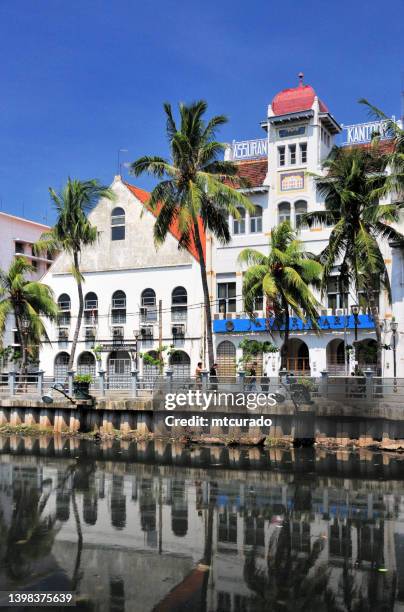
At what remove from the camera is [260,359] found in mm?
41438

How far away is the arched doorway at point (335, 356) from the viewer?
130ft

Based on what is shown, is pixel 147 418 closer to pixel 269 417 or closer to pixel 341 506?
pixel 269 417

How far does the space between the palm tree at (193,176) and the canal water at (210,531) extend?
9.74 m

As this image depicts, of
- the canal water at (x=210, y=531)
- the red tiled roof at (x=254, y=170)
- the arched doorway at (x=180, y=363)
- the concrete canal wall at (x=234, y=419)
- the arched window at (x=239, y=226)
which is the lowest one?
the canal water at (x=210, y=531)

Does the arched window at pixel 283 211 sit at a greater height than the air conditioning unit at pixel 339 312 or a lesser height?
greater

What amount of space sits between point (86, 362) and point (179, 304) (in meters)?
8.11

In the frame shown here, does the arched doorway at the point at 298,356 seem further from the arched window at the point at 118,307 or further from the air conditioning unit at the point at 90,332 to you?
the air conditioning unit at the point at 90,332

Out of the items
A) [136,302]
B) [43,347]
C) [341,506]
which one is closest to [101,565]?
[341,506]

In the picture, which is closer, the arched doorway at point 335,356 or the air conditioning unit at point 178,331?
the arched doorway at point 335,356

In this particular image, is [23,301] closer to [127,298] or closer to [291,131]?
[127,298]

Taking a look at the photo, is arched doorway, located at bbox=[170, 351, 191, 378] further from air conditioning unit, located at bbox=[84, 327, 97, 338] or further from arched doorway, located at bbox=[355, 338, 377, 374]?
arched doorway, located at bbox=[355, 338, 377, 374]

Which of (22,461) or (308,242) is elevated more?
(308,242)

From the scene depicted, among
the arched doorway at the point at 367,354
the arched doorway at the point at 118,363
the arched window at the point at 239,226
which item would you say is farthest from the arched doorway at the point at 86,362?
the arched doorway at the point at 367,354

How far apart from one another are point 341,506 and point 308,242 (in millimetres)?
24545
